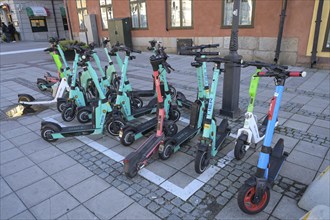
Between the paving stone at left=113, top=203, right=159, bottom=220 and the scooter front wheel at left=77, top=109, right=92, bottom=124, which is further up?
the scooter front wheel at left=77, top=109, right=92, bottom=124

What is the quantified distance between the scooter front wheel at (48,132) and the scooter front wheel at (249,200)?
3.05 metres

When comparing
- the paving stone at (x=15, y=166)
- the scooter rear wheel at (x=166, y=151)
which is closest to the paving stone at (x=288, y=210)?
the scooter rear wheel at (x=166, y=151)

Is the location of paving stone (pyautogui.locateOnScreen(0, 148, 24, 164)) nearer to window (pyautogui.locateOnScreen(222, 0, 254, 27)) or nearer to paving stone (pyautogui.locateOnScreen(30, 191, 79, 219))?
paving stone (pyautogui.locateOnScreen(30, 191, 79, 219))

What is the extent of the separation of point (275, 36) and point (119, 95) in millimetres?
6665

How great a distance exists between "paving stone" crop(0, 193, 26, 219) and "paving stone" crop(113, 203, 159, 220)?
3.68 feet

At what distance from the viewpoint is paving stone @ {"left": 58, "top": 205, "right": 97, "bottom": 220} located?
8.45 feet

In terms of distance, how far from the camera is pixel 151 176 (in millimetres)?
3188

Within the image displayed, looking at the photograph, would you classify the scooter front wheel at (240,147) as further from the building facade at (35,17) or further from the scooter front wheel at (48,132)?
the building facade at (35,17)

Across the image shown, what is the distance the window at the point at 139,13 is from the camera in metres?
12.8

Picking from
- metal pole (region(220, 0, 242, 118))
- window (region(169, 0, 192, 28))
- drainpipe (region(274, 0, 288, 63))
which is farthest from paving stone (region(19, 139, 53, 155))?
window (region(169, 0, 192, 28))

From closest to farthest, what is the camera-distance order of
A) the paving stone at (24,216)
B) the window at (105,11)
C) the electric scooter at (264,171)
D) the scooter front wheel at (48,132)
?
the electric scooter at (264,171)
the paving stone at (24,216)
the scooter front wheel at (48,132)
the window at (105,11)

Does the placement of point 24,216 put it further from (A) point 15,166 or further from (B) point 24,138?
(B) point 24,138

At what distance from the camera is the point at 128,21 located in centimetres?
1330

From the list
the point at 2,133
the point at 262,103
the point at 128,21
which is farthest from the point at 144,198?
the point at 128,21
